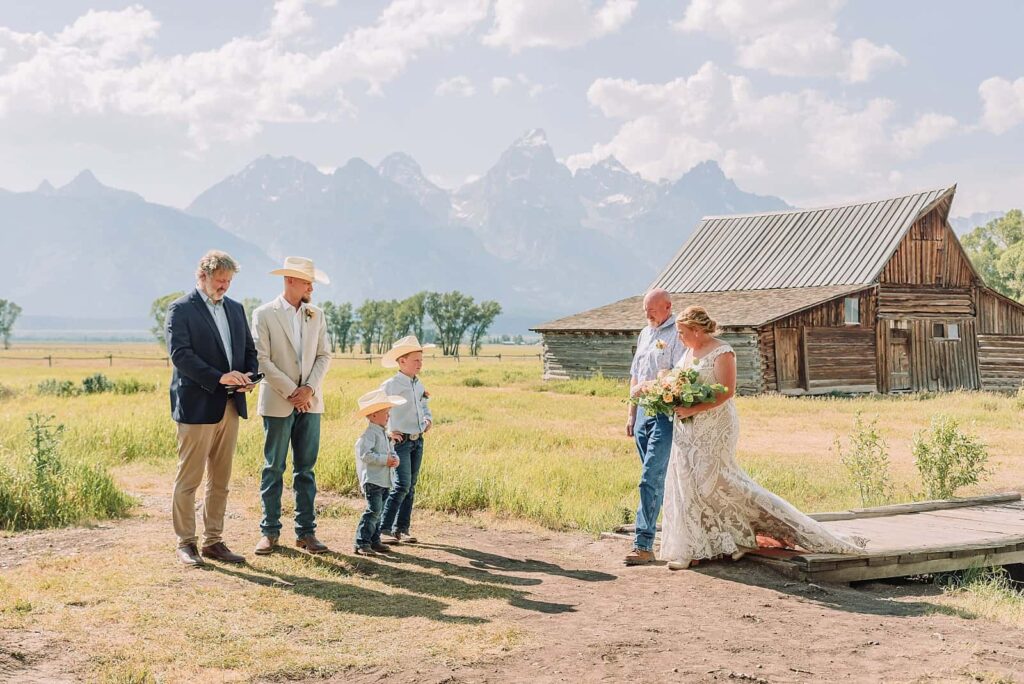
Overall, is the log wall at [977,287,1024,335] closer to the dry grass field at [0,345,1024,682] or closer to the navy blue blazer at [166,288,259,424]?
the dry grass field at [0,345,1024,682]

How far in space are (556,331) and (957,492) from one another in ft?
81.9

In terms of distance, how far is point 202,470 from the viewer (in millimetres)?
7148

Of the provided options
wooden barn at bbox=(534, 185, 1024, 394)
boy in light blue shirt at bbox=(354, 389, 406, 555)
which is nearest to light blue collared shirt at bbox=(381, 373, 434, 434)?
boy in light blue shirt at bbox=(354, 389, 406, 555)

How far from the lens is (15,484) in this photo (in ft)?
30.5

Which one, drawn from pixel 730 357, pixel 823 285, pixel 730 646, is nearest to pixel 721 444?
pixel 730 357

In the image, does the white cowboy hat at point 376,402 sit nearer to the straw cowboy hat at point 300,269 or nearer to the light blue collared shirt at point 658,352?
the straw cowboy hat at point 300,269

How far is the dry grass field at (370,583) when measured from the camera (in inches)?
195

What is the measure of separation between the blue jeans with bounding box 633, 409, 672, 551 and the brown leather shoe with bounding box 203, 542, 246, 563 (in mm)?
3153

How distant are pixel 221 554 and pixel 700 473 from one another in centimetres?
376

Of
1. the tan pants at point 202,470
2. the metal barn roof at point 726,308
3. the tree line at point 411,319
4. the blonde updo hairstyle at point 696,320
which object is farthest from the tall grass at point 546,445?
the tree line at point 411,319

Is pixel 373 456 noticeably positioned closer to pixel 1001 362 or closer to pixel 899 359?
pixel 899 359

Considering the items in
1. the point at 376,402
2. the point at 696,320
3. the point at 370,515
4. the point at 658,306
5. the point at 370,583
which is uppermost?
the point at 658,306

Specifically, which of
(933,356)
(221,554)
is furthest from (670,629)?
(933,356)

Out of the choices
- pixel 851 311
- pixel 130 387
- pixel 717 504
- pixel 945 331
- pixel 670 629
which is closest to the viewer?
pixel 670 629
